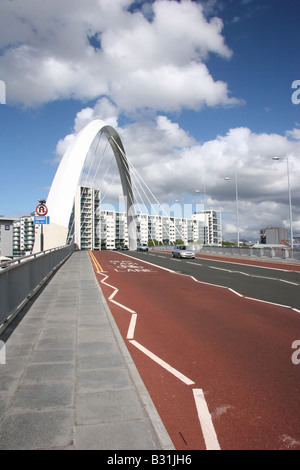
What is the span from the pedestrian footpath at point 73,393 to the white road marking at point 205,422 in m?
0.41

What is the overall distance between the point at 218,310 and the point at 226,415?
5.47 metres

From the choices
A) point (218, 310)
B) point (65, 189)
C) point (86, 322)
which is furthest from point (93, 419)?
point (65, 189)

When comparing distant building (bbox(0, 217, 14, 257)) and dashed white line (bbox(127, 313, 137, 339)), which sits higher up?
distant building (bbox(0, 217, 14, 257))

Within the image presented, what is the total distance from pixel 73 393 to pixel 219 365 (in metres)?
2.24

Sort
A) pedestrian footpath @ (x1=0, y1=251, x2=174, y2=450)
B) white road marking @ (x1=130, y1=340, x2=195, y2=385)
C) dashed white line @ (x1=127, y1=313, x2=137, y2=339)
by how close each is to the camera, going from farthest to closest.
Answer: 1. dashed white line @ (x1=127, y1=313, x2=137, y2=339)
2. white road marking @ (x1=130, y1=340, x2=195, y2=385)
3. pedestrian footpath @ (x1=0, y1=251, x2=174, y2=450)

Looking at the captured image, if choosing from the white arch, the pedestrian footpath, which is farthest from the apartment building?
the pedestrian footpath

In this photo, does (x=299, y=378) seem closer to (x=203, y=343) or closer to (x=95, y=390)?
(x=203, y=343)

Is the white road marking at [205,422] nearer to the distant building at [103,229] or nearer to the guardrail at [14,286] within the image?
the guardrail at [14,286]

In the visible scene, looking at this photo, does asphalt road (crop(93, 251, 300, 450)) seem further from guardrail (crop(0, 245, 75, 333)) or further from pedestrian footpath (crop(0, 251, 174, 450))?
guardrail (crop(0, 245, 75, 333))

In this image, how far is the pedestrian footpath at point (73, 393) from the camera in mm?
3002

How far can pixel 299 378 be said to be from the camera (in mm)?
4539

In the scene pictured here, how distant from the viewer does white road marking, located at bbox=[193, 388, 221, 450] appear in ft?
10.0

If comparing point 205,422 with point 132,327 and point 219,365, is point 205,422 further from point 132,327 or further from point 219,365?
point 132,327

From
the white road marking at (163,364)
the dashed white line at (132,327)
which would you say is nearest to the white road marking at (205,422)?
the white road marking at (163,364)
